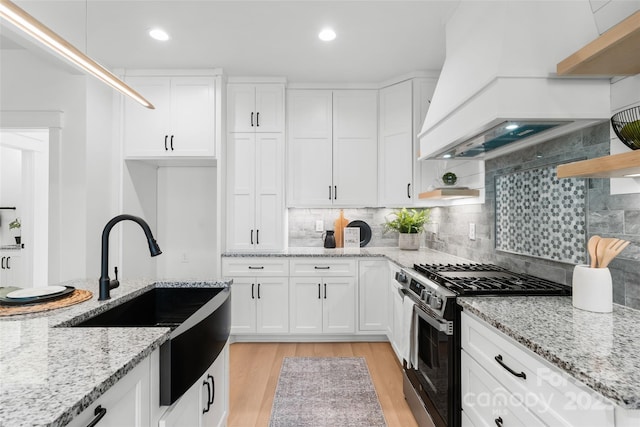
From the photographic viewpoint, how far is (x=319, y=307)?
3.33 metres

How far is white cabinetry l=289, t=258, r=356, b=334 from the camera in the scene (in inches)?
131

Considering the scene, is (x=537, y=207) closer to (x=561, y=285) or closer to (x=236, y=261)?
(x=561, y=285)

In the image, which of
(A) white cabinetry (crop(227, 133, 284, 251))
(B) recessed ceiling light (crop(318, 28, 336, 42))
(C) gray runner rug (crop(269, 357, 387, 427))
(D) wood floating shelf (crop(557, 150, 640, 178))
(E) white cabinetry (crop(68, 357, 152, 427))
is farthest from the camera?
(A) white cabinetry (crop(227, 133, 284, 251))

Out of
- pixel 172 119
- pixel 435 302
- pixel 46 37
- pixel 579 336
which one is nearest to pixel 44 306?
→ pixel 46 37

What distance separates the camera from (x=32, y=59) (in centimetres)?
309

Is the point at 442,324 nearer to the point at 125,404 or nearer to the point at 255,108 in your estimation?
the point at 125,404

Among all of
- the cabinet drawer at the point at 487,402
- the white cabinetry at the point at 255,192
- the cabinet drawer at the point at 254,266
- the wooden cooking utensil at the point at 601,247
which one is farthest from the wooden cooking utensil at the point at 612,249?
the white cabinetry at the point at 255,192

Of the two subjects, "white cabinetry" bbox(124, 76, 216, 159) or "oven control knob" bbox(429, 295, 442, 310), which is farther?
"white cabinetry" bbox(124, 76, 216, 159)

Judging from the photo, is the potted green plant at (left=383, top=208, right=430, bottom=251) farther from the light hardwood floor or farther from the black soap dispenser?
the light hardwood floor

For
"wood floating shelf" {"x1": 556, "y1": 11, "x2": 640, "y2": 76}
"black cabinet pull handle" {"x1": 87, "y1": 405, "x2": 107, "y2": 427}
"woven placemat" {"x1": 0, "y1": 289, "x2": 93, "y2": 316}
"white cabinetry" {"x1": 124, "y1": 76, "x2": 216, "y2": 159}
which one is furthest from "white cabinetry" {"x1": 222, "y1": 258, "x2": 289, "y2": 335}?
"wood floating shelf" {"x1": 556, "y1": 11, "x2": 640, "y2": 76}

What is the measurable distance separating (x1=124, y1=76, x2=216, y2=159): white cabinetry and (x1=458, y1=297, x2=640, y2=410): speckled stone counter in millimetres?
2860

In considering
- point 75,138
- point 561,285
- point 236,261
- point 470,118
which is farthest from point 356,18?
point 75,138

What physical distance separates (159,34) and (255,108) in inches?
42.8

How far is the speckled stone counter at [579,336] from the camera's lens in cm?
83
